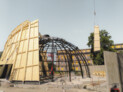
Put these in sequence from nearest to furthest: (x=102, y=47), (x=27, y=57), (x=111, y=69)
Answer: (x=111, y=69)
(x=27, y=57)
(x=102, y=47)

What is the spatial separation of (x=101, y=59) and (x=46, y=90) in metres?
28.0

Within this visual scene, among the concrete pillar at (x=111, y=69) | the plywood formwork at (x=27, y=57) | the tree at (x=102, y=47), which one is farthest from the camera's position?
the tree at (x=102, y=47)

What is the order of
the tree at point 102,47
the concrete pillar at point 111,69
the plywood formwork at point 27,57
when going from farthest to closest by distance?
the tree at point 102,47
the plywood formwork at point 27,57
the concrete pillar at point 111,69

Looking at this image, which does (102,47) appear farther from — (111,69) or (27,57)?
(111,69)

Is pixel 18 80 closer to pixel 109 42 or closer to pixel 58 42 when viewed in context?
pixel 58 42

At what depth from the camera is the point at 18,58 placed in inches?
770

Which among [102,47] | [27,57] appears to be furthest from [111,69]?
[102,47]

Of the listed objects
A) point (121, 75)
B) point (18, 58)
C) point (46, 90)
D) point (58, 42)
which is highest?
point (58, 42)

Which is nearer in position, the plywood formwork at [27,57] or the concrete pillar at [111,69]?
the concrete pillar at [111,69]

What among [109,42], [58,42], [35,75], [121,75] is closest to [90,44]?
[109,42]

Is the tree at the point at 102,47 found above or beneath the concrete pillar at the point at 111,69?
above

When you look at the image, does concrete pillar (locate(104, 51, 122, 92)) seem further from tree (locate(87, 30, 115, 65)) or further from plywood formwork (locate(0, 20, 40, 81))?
tree (locate(87, 30, 115, 65))

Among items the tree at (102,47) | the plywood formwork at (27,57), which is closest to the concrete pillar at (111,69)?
the plywood formwork at (27,57)

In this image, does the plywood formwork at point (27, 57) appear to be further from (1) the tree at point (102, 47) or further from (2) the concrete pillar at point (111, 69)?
(1) the tree at point (102, 47)
